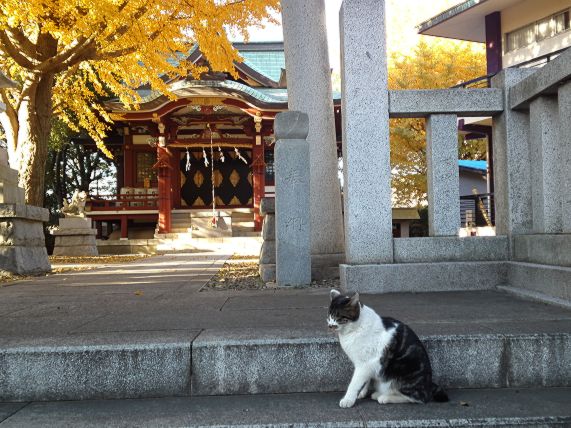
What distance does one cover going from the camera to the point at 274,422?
2.21 meters

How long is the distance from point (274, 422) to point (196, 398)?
615 mm

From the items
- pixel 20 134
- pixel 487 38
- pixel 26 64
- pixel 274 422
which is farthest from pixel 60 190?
pixel 274 422

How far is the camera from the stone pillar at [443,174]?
177 inches

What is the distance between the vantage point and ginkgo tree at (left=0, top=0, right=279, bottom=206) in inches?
370

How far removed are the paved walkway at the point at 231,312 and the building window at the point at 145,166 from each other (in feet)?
52.8

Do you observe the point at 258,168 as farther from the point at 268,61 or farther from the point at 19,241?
the point at 19,241

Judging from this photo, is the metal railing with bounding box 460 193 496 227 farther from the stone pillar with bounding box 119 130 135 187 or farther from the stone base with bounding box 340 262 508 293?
the stone pillar with bounding box 119 130 135 187

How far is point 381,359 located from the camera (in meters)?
2.42

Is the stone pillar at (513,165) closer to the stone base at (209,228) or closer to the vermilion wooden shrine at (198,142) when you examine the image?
the vermilion wooden shrine at (198,142)

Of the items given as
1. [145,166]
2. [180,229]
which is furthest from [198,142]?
[145,166]

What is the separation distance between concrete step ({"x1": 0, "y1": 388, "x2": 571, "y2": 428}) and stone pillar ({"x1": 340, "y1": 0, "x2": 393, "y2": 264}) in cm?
208

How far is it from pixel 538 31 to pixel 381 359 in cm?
1429

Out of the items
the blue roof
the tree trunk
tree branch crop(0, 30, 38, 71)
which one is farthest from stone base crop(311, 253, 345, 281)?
the blue roof

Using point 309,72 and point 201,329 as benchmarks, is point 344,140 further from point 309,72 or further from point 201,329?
point 201,329
